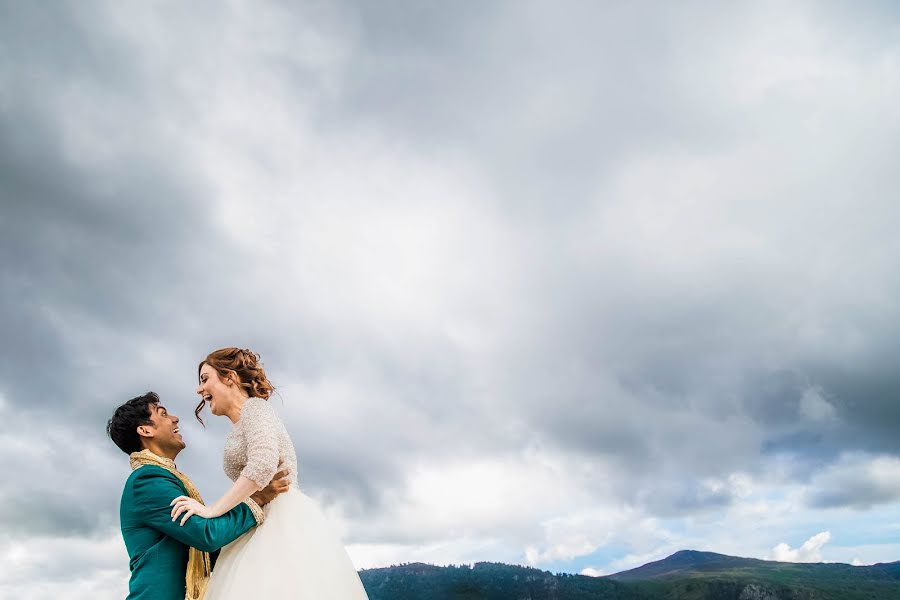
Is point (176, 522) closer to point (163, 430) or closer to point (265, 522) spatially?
point (265, 522)

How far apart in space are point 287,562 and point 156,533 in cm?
146

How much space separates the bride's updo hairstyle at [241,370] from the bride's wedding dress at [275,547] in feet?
1.15

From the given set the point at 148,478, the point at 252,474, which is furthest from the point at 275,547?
the point at 148,478

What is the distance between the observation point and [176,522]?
6.49 metres

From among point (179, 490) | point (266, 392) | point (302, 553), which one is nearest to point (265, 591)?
point (302, 553)

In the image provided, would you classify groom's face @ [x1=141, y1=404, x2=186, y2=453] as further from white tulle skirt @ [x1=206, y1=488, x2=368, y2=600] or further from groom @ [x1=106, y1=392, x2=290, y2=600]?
white tulle skirt @ [x1=206, y1=488, x2=368, y2=600]

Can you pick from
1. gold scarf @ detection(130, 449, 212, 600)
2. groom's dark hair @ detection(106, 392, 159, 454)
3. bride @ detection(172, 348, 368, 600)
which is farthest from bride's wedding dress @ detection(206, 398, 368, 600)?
groom's dark hair @ detection(106, 392, 159, 454)

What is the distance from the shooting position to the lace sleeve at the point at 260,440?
656 centimetres

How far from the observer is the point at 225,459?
7.14m

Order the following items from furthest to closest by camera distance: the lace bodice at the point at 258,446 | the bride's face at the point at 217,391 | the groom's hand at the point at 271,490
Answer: the bride's face at the point at 217,391 < the groom's hand at the point at 271,490 < the lace bodice at the point at 258,446

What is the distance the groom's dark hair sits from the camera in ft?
24.3

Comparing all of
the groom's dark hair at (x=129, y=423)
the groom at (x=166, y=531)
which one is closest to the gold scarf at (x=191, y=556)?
the groom at (x=166, y=531)

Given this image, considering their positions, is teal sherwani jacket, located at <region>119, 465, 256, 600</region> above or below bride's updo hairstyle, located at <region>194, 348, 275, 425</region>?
below

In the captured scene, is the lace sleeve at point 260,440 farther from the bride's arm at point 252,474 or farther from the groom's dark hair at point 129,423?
the groom's dark hair at point 129,423
